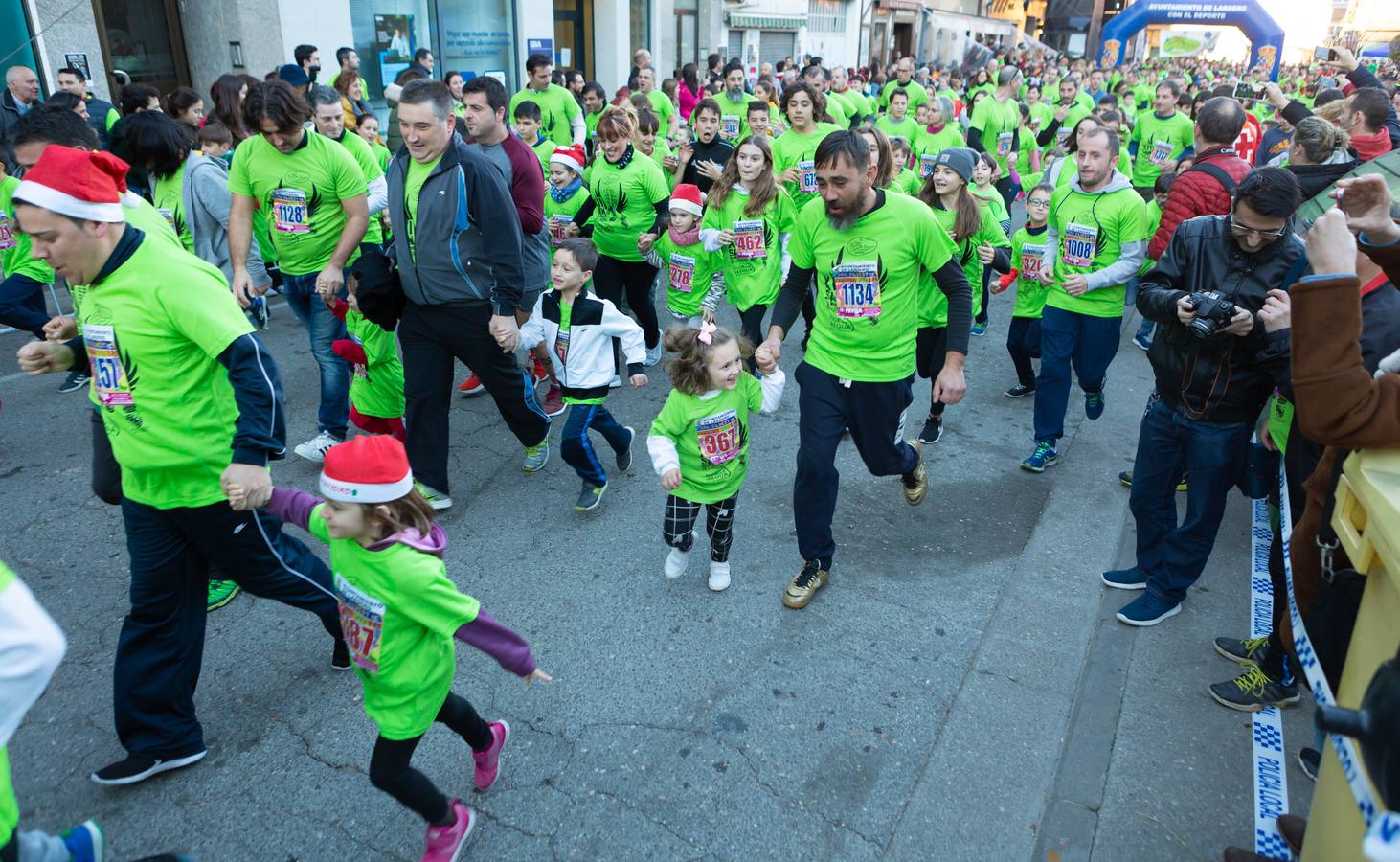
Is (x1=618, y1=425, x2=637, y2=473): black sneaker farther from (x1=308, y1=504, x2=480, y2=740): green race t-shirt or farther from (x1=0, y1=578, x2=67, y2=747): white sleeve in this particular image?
(x1=0, y1=578, x2=67, y2=747): white sleeve

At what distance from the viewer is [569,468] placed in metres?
5.52

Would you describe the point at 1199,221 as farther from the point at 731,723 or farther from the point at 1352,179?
the point at 731,723

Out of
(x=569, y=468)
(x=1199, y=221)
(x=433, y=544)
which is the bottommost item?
(x=569, y=468)

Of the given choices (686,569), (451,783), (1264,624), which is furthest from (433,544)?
(1264,624)

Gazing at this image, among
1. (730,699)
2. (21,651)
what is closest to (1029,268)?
(730,699)

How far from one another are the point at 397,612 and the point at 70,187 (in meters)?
1.45

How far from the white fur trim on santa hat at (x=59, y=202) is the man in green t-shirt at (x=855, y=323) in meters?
2.29

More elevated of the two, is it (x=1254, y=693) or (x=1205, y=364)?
(x=1205, y=364)

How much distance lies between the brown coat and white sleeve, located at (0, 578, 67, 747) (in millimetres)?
2611

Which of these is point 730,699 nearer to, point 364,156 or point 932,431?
point 932,431

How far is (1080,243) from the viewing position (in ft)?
17.4

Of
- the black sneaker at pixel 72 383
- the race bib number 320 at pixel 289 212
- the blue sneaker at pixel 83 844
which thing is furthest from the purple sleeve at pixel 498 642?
the black sneaker at pixel 72 383

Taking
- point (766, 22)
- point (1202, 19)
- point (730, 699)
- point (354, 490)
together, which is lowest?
point (730, 699)

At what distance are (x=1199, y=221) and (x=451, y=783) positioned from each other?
11.2 ft
